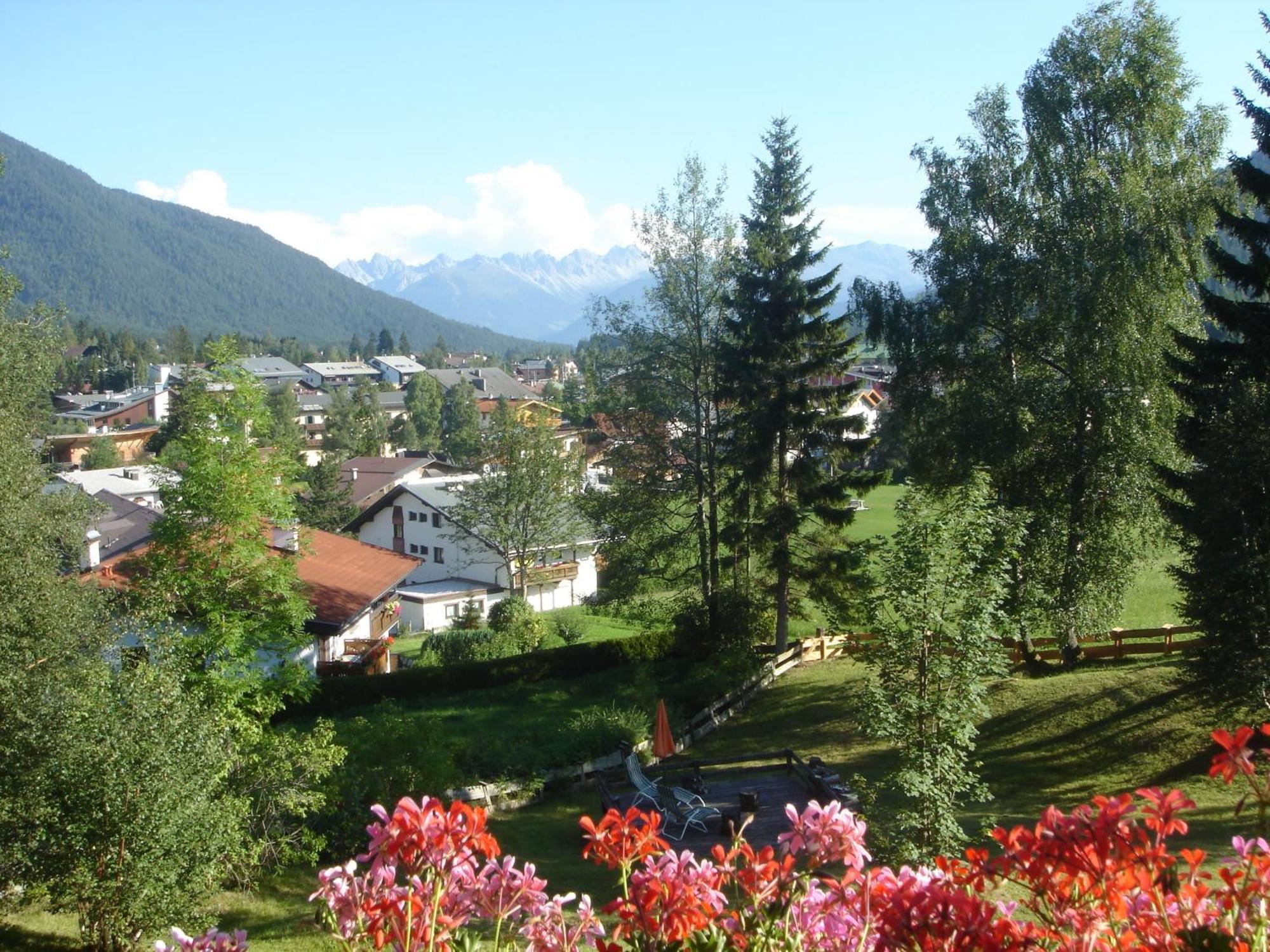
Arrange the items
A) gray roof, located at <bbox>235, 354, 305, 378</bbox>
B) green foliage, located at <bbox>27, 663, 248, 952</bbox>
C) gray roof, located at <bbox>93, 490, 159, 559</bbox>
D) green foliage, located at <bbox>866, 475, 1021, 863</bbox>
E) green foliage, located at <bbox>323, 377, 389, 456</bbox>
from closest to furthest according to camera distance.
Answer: green foliage, located at <bbox>27, 663, 248, 952</bbox>
green foliage, located at <bbox>866, 475, 1021, 863</bbox>
gray roof, located at <bbox>93, 490, 159, 559</bbox>
green foliage, located at <bbox>323, 377, 389, 456</bbox>
gray roof, located at <bbox>235, 354, 305, 378</bbox>

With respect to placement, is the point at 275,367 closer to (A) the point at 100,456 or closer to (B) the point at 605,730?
(A) the point at 100,456

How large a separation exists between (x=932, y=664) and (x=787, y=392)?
50.8 feet

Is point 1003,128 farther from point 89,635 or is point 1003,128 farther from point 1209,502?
point 89,635

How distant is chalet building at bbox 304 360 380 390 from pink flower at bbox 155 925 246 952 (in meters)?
162

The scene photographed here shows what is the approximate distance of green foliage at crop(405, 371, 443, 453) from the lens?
9475 cm

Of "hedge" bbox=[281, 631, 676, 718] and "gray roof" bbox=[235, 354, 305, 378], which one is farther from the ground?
"gray roof" bbox=[235, 354, 305, 378]

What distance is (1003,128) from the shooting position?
20.2 m

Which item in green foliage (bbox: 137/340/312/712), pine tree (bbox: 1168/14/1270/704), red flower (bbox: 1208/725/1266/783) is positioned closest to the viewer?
red flower (bbox: 1208/725/1266/783)

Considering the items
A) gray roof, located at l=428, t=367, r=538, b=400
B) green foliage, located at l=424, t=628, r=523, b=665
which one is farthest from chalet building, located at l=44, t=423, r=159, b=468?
green foliage, located at l=424, t=628, r=523, b=665

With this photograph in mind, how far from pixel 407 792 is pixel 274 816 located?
2.49 meters

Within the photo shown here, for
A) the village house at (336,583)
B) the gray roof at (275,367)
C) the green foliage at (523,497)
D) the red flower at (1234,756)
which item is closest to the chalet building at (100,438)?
the green foliage at (523,497)

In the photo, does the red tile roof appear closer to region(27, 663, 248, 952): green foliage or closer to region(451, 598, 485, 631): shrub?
region(451, 598, 485, 631): shrub

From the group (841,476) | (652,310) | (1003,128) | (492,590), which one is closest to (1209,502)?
(1003,128)

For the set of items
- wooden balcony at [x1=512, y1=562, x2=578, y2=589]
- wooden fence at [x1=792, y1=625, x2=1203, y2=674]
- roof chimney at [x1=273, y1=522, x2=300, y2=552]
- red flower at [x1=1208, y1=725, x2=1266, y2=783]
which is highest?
red flower at [x1=1208, y1=725, x2=1266, y2=783]
